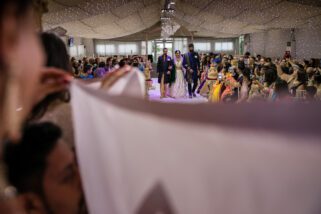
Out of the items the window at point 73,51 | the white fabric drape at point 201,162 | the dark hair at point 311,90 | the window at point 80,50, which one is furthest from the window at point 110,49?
the white fabric drape at point 201,162

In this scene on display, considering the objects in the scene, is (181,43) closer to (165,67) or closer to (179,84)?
(179,84)

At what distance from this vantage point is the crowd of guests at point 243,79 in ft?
12.4

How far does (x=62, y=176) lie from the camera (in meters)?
0.84

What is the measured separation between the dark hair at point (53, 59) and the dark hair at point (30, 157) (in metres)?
0.13

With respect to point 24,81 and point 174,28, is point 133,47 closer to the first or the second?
point 174,28

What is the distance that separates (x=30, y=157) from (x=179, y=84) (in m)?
8.15

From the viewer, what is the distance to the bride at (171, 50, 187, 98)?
29.0 feet

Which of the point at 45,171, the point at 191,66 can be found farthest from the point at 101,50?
the point at 45,171

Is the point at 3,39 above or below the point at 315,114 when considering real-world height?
above

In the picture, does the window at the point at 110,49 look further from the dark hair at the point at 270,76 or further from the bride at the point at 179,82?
the dark hair at the point at 270,76

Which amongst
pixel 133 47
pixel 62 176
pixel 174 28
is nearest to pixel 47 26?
pixel 62 176

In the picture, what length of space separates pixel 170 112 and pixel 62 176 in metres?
0.39

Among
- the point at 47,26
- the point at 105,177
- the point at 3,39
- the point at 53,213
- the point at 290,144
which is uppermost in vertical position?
the point at 47,26

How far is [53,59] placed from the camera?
101cm
